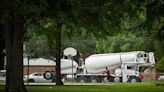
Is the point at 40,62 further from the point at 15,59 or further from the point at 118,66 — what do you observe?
the point at 15,59

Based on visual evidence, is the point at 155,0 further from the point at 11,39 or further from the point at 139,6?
the point at 11,39

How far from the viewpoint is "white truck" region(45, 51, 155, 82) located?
6266cm

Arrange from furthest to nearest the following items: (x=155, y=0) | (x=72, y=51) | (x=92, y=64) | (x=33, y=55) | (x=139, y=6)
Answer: (x=33, y=55)
(x=92, y=64)
(x=72, y=51)
(x=139, y=6)
(x=155, y=0)

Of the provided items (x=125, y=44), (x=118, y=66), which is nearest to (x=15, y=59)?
(x=118, y=66)

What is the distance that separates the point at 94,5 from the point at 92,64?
42070 mm

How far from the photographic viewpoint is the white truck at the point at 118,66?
62.7 m

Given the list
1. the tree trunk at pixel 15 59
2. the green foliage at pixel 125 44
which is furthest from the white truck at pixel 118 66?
the tree trunk at pixel 15 59

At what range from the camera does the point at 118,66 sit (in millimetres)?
64062

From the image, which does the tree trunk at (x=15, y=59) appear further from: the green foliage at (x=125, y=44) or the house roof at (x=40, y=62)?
the house roof at (x=40, y=62)

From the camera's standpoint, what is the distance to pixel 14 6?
1939cm

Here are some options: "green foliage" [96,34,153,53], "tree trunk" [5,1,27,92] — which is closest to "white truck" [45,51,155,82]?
"green foliage" [96,34,153,53]

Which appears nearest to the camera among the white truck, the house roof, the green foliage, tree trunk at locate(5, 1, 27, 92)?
tree trunk at locate(5, 1, 27, 92)

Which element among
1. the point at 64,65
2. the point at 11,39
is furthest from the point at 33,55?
the point at 11,39

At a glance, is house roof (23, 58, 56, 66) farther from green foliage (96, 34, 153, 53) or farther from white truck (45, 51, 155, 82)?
white truck (45, 51, 155, 82)
